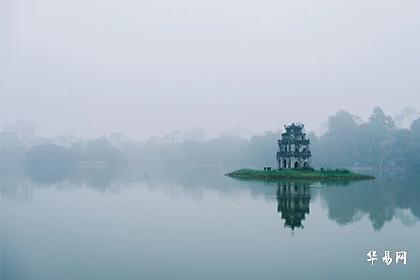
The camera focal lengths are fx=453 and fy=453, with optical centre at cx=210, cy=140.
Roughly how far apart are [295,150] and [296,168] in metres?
3.72

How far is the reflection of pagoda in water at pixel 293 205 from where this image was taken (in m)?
37.5

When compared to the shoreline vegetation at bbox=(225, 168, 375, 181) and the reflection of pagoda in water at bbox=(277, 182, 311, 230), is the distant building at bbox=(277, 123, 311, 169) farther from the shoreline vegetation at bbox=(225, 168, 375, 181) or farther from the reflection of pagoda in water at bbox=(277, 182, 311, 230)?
the reflection of pagoda in water at bbox=(277, 182, 311, 230)

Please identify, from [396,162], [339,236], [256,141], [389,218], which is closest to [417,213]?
[389,218]

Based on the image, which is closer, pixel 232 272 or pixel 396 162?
pixel 232 272

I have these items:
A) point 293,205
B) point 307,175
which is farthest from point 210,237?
point 307,175

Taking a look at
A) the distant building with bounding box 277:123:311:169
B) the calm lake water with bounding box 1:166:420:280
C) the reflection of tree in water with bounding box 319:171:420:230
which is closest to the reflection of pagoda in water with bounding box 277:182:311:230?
the calm lake water with bounding box 1:166:420:280

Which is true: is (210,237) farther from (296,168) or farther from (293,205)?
(296,168)

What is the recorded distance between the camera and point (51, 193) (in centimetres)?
6350

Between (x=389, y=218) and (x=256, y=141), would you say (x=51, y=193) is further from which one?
(x=256, y=141)

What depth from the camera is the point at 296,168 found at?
90.8 m

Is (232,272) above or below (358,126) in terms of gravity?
below

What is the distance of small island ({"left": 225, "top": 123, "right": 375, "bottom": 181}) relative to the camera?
8506 cm

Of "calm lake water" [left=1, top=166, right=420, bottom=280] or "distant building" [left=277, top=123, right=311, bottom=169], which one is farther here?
"distant building" [left=277, top=123, right=311, bottom=169]

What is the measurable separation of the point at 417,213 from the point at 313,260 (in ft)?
71.5
